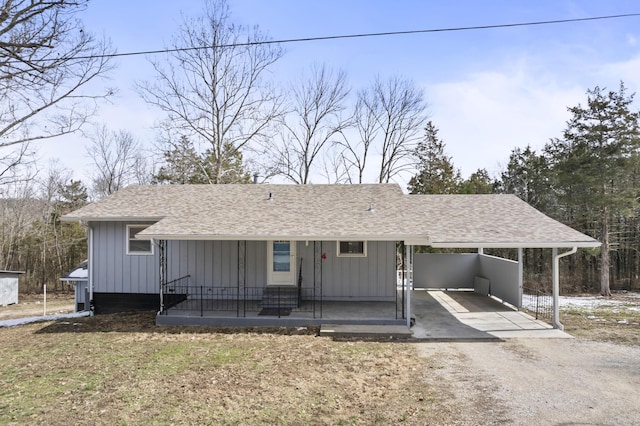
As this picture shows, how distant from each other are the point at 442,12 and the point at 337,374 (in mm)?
8133

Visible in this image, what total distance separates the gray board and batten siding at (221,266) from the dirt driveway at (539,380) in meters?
3.63

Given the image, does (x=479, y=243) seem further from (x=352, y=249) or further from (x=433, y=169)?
(x=433, y=169)

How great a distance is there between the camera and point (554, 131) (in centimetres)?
2344

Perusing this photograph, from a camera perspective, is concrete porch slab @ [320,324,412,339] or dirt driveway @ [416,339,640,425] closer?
dirt driveway @ [416,339,640,425]

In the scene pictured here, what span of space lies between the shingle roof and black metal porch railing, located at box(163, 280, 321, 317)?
1.93 meters

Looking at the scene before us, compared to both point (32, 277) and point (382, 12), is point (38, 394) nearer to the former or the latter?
point (382, 12)

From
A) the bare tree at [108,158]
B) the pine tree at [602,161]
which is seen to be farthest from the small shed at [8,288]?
the pine tree at [602,161]

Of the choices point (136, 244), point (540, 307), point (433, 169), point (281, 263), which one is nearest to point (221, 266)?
point (281, 263)

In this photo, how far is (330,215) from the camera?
36.9 feet

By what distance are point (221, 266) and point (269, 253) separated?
151 cm

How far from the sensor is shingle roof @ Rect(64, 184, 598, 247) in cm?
962

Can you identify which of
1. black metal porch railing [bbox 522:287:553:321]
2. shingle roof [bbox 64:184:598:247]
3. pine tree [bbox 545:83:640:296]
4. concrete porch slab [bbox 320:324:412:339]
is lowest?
black metal porch railing [bbox 522:287:553:321]

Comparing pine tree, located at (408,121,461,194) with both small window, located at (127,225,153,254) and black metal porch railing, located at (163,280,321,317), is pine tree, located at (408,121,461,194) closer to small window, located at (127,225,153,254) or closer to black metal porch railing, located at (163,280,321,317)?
black metal porch railing, located at (163,280,321,317)

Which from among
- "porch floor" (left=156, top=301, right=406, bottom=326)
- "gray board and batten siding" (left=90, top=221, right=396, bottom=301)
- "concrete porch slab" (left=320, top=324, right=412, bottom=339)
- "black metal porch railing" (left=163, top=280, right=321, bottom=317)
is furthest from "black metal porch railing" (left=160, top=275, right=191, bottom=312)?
"concrete porch slab" (left=320, top=324, right=412, bottom=339)
